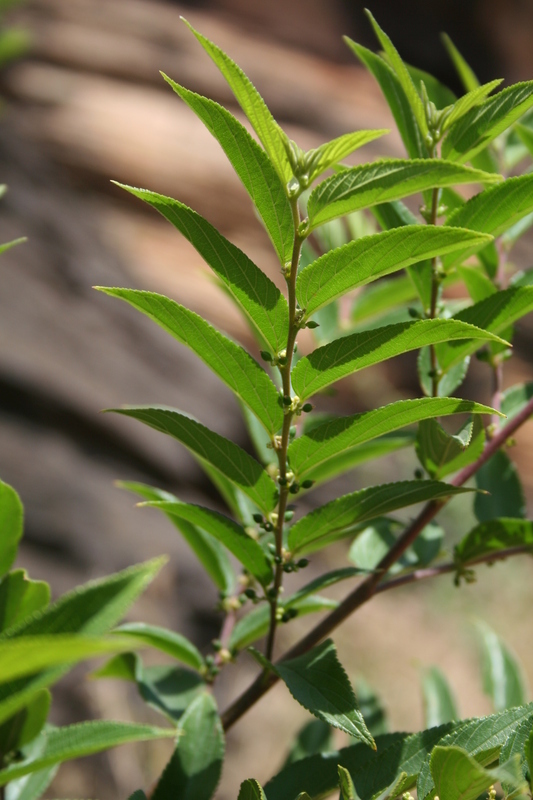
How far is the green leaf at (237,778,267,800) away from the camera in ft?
1.18

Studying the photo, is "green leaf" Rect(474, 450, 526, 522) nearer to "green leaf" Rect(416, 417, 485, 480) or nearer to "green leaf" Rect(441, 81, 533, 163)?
"green leaf" Rect(416, 417, 485, 480)

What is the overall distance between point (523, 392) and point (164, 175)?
13.6ft

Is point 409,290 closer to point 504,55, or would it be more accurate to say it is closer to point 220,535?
point 220,535

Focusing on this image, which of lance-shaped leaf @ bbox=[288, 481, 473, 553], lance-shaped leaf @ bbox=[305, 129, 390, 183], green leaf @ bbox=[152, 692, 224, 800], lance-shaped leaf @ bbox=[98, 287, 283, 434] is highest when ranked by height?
lance-shaped leaf @ bbox=[305, 129, 390, 183]

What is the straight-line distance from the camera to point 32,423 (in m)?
2.39

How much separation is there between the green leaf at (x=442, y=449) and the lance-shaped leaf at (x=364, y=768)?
0.53ft

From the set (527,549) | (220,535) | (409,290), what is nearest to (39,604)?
(220,535)

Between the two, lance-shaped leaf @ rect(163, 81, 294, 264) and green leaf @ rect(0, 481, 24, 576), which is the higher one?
lance-shaped leaf @ rect(163, 81, 294, 264)

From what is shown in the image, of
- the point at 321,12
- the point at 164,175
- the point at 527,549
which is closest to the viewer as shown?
the point at 527,549

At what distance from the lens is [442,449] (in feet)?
1.51

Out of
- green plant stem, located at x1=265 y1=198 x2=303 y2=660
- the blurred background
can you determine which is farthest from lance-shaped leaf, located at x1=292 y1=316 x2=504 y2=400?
the blurred background

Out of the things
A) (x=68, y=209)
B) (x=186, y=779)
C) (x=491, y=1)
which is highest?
A: (x=491, y=1)

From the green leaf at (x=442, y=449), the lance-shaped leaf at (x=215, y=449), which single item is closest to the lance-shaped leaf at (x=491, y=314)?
the green leaf at (x=442, y=449)

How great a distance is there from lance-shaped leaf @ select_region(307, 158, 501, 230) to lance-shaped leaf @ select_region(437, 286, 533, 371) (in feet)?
0.43
